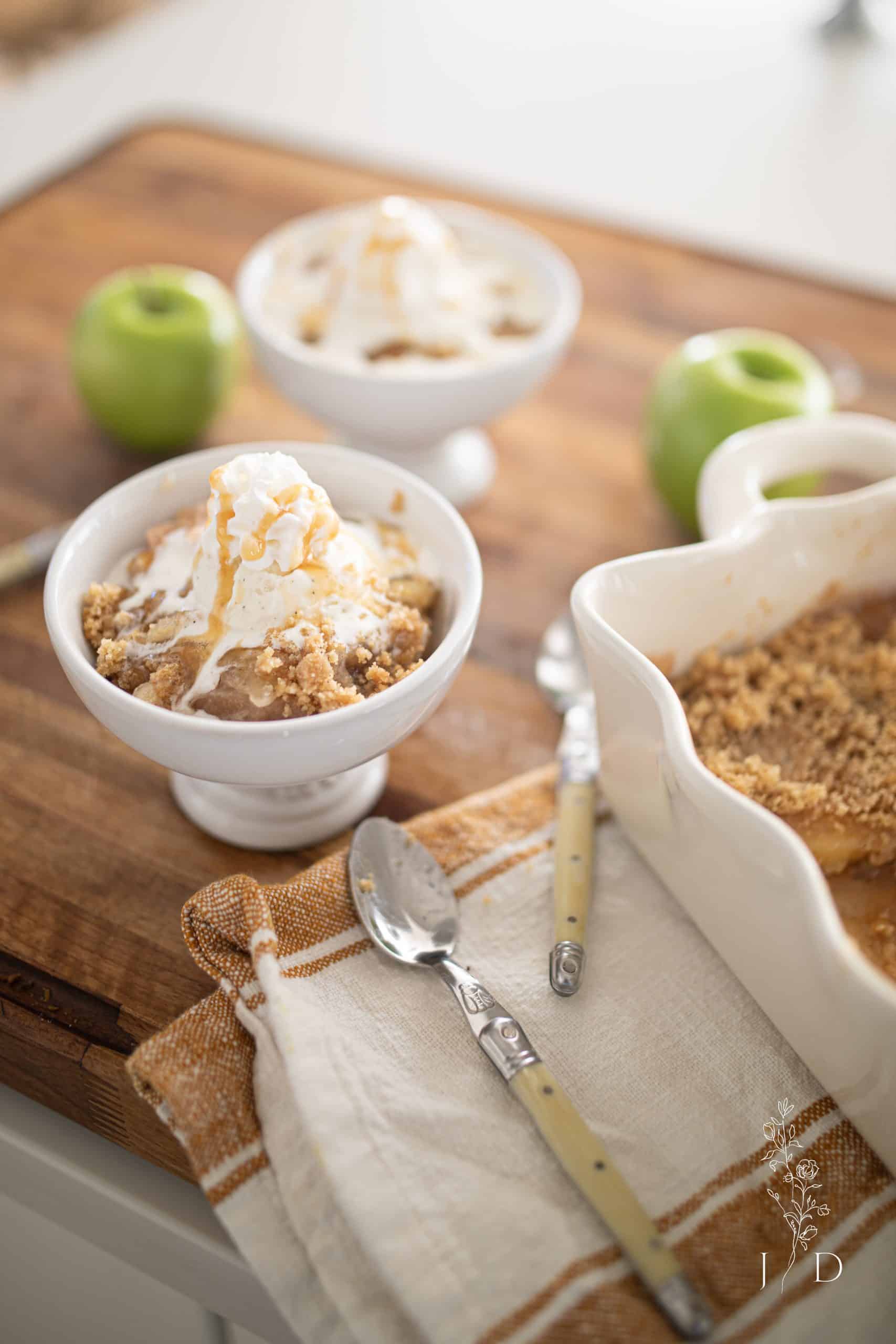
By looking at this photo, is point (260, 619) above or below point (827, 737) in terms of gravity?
above

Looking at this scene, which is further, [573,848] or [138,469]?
[138,469]

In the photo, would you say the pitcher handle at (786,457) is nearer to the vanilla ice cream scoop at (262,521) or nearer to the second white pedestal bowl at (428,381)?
the second white pedestal bowl at (428,381)

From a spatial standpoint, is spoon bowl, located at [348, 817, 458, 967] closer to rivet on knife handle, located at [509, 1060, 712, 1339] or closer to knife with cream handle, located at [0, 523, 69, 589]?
rivet on knife handle, located at [509, 1060, 712, 1339]

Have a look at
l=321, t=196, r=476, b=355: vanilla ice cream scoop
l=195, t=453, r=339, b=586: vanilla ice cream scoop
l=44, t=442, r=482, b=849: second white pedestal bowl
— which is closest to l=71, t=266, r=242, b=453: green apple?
l=321, t=196, r=476, b=355: vanilla ice cream scoop

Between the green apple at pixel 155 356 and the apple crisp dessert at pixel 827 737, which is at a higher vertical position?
the green apple at pixel 155 356

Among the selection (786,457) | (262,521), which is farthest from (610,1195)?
(786,457)

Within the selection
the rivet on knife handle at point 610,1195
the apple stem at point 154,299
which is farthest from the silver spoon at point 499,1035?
the apple stem at point 154,299

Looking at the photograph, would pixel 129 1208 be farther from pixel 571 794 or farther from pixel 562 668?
pixel 562 668

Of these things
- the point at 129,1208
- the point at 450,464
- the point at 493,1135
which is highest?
the point at 450,464
